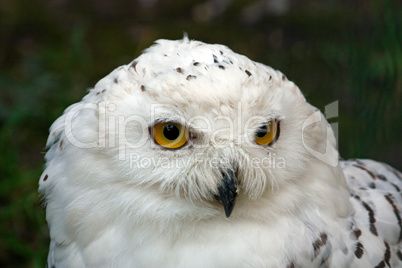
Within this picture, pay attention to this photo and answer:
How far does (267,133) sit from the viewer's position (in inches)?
63.7

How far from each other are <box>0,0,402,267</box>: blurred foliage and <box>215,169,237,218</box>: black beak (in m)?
0.84

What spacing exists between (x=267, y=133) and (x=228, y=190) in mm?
228

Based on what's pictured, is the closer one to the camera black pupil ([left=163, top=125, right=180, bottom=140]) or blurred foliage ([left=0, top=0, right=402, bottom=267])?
black pupil ([left=163, top=125, right=180, bottom=140])

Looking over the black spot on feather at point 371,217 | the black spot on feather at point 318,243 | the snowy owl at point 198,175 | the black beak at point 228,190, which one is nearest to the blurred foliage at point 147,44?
the black spot on feather at point 371,217

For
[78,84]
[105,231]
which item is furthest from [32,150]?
[105,231]

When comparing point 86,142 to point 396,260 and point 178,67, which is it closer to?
point 178,67

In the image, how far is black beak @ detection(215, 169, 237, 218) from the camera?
156 cm

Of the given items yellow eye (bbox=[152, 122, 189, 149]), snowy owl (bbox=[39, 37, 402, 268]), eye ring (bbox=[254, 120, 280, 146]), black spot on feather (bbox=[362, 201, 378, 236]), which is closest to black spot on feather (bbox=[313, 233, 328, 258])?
snowy owl (bbox=[39, 37, 402, 268])

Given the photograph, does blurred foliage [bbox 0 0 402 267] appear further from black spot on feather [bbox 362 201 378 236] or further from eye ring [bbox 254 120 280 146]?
eye ring [bbox 254 120 280 146]

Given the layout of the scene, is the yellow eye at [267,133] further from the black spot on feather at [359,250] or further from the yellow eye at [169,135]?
the black spot on feather at [359,250]

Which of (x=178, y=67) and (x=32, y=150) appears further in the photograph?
(x=32, y=150)

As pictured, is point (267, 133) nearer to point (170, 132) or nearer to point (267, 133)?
point (267, 133)

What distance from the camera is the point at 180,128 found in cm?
156

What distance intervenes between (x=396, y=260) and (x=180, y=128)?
1.00 metres
